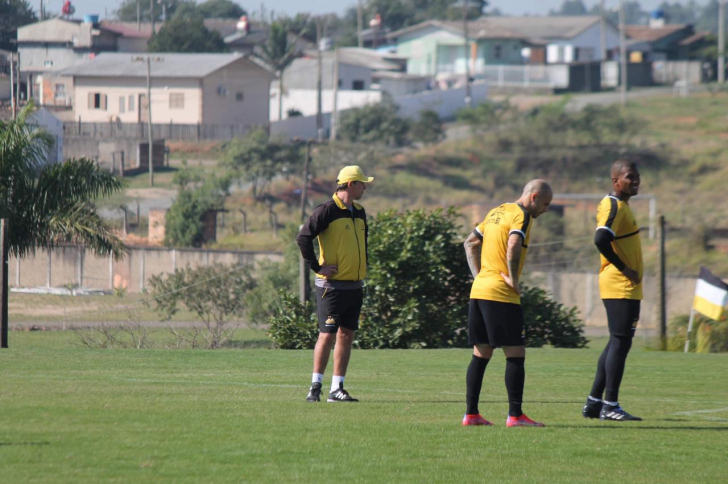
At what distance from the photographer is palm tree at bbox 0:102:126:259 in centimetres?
2173

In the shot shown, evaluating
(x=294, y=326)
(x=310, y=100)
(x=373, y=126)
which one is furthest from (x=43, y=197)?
(x=310, y=100)

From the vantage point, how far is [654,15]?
399 feet

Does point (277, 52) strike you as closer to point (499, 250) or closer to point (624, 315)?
point (624, 315)

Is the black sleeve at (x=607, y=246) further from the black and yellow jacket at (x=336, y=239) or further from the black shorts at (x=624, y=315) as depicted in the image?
the black and yellow jacket at (x=336, y=239)

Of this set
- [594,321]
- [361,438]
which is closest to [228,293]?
[594,321]

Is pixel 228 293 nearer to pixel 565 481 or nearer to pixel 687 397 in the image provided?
pixel 687 397

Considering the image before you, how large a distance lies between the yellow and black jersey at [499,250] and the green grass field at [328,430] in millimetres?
964

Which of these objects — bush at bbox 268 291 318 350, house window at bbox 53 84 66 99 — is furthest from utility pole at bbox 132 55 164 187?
bush at bbox 268 291 318 350

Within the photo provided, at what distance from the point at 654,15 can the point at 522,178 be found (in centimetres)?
6612

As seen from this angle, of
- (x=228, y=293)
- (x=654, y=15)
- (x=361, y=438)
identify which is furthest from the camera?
(x=654, y=15)

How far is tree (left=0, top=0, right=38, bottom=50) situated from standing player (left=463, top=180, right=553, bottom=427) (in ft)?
101

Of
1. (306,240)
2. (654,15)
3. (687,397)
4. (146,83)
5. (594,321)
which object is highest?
(654,15)

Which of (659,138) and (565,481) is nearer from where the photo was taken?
(565,481)

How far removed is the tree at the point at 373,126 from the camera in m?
69.2
